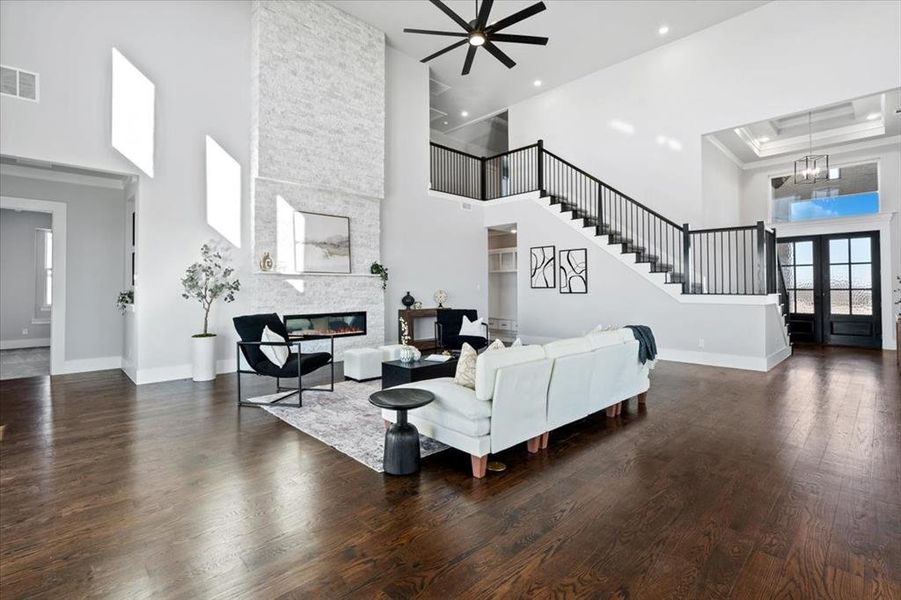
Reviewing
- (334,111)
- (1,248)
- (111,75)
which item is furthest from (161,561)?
(1,248)

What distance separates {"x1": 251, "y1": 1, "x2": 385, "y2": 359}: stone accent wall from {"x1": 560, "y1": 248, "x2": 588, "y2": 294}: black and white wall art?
3.83 meters

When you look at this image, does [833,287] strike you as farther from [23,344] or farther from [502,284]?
[23,344]

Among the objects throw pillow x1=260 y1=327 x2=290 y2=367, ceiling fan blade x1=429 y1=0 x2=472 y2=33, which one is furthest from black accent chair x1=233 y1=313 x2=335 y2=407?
ceiling fan blade x1=429 y1=0 x2=472 y2=33

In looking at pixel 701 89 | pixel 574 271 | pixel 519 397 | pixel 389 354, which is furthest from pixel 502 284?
pixel 519 397

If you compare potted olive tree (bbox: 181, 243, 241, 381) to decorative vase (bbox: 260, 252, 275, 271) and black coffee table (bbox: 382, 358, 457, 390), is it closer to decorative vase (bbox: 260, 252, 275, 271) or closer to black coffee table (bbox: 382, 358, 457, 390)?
decorative vase (bbox: 260, 252, 275, 271)

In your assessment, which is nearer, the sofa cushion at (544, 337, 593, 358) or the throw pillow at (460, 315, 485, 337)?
the sofa cushion at (544, 337, 593, 358)

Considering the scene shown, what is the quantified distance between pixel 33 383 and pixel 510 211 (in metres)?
9.00

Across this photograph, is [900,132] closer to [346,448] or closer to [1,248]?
[346,448]

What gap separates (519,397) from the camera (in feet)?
10.3

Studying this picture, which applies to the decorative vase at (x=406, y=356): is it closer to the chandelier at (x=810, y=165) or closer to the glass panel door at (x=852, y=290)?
the chandelier at (x=810, y=165)

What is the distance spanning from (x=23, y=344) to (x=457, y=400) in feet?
36.1

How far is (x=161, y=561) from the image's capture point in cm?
204

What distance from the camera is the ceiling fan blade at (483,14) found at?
4544 mm

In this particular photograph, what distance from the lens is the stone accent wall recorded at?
22.4 ft
